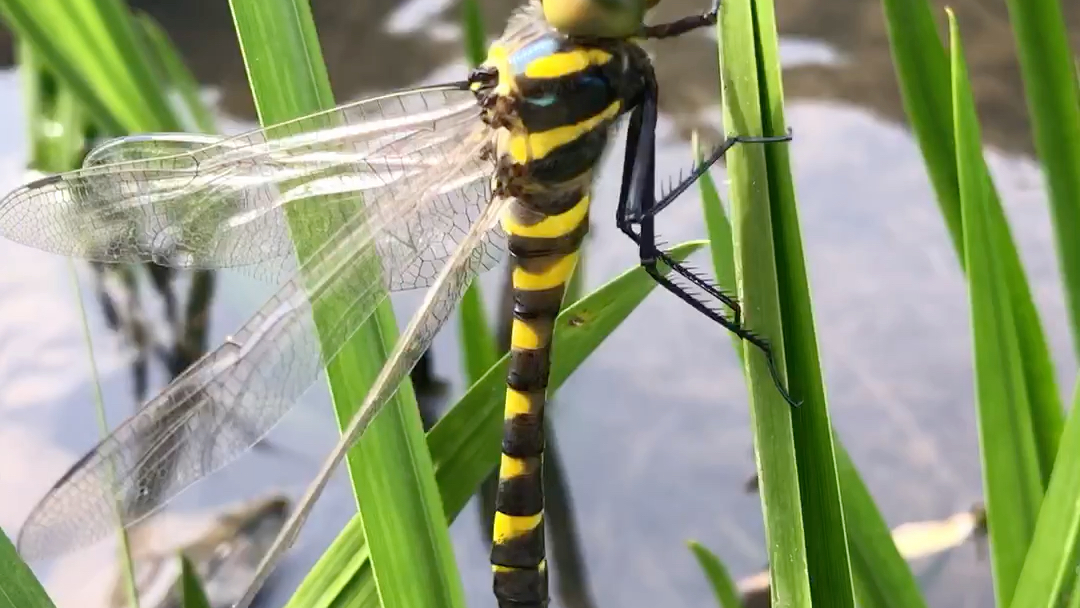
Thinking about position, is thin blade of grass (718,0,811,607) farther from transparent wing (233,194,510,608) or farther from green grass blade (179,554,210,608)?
green grass blade (179,554,210,608)

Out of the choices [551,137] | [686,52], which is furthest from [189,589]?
[686,52]

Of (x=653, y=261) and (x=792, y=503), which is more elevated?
(x=653, y=261)

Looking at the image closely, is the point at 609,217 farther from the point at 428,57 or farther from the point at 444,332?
the point at 428,57

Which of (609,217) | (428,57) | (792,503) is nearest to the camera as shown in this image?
(792,503)

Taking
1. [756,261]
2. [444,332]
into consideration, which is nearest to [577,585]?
[444,332]

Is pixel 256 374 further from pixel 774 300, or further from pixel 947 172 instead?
pixel 947 172

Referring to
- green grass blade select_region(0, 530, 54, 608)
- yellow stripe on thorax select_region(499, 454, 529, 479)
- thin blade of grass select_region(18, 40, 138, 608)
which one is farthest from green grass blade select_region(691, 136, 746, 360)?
thin blade of grass select_region(18, 40, 138, 608)

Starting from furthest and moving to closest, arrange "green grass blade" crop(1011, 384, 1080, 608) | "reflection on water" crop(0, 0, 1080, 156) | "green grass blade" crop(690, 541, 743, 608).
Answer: "reflection on water" crop(0, 0, 1080, 156), "green grass blade" crop(690, 541, 743, 608), "green grass blade" crop(1011, 384, 1080, 608)
